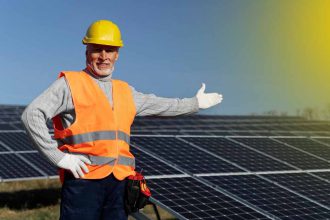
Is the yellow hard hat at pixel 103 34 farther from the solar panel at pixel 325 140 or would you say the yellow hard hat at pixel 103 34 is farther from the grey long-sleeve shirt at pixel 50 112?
the solar panel at pixel 325 140

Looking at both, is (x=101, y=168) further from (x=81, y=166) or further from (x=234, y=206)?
(x=234, y=206)

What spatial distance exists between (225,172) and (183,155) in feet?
3.28

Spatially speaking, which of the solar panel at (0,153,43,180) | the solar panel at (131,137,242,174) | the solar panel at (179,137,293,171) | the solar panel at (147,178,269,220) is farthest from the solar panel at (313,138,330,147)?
the solar panel at (0,153,43,180)

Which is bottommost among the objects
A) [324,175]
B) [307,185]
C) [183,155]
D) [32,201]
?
[32,201]

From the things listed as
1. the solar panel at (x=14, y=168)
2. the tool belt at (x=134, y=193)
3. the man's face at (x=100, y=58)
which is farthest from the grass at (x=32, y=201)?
the man's face at (x=100, y=58)

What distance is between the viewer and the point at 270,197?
8789 mm

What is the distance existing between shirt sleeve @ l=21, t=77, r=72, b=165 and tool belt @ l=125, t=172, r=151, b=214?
2.26 ft

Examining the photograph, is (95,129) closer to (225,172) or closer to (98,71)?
(98,71)

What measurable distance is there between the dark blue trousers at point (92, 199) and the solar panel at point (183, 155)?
4.70 meters

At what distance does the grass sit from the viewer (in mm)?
11844

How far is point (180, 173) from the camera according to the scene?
9.14m

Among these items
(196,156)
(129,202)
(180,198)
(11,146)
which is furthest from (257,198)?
(11,146)

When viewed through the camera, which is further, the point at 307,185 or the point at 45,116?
the point at 307,185

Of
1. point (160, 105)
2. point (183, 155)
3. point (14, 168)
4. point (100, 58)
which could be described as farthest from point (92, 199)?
point (14, 168)
